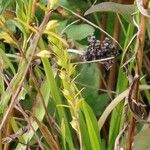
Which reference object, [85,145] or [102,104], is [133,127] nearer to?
[85,145]

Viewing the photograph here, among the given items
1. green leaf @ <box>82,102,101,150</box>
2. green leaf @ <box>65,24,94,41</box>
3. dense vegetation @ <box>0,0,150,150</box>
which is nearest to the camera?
dense vegetation @ <box>0,0,150,150</box>

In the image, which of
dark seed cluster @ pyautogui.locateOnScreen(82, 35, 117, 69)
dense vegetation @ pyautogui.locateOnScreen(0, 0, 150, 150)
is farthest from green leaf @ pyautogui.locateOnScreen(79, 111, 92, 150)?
dark seed cluster @ pyautogui.locateOnScreen(82, 35, 117, 69)

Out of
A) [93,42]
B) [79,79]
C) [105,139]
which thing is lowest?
[105,139]

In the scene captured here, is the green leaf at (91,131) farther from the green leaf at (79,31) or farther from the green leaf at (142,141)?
the green leaf at (79,31)

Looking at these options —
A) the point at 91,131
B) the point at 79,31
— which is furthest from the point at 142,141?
the point at 79,31

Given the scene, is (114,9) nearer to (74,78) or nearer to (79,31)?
(74,78)

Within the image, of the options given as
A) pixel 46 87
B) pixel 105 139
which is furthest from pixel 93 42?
pixel 105 139

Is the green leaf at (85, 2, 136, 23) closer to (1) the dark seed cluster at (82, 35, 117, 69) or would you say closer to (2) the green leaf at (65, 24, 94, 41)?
(1) the dark seed cluster at (82, 35, 117, 69)
